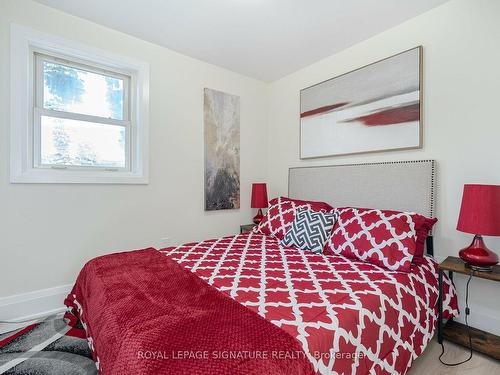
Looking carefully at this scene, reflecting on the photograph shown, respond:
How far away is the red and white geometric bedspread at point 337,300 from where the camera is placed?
3.44 feet

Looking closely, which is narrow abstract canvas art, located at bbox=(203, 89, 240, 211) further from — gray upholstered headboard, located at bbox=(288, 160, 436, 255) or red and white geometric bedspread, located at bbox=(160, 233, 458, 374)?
red and white geometric bedspread, located at bbox=(160, 233, 458, 374)

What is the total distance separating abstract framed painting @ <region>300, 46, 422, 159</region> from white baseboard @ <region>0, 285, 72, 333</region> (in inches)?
109

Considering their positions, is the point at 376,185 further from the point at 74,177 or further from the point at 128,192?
the point at 74,177

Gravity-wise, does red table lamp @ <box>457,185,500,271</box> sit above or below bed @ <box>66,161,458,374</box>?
above

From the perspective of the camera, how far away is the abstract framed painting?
220 centimetres

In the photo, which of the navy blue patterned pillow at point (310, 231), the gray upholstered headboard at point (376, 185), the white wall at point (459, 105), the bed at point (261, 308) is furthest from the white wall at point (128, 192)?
the white wall at point (459, 105)

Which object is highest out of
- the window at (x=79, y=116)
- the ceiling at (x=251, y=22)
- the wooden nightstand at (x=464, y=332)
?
the ceiling at (x=251, y=22)

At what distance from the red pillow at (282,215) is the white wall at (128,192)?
2.54 feet

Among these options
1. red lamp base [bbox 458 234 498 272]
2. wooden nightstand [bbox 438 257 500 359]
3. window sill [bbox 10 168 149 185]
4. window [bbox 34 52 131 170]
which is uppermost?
window [bbox 34 52 131 170]

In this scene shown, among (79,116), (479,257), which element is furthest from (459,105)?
(79,116)

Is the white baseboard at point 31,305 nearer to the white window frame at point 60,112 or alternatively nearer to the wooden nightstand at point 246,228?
the white window frame at point 60,112

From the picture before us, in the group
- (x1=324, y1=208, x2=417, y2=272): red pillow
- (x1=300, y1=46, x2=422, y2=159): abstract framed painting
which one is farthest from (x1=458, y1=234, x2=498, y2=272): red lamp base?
(x1=300, y1=46, x2=422, y2=159): abstract framed painting

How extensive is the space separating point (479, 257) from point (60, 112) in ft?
11.0

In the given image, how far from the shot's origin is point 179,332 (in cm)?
94
